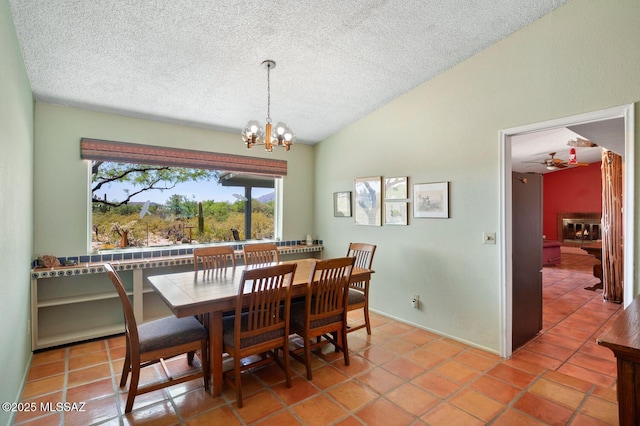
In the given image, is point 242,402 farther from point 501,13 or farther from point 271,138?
point 501,13

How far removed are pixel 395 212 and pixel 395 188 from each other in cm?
30

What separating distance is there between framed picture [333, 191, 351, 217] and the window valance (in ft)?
3.06

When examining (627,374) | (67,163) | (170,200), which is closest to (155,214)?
(170,200)

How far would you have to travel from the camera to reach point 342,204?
4684 millimetres

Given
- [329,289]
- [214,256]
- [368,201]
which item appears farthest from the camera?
[368,201]

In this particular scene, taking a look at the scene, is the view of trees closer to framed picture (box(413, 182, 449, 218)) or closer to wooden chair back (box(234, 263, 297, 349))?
wooden chair back (box(234, 263, 297, 349))

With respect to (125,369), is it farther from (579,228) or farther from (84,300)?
(579,228)

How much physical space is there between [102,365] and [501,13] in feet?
15.1

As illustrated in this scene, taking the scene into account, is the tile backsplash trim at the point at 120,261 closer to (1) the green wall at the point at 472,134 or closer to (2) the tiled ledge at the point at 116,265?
(2) the tiled ledge at the point at 116,265

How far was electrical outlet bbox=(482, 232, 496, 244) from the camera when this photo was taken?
2.99m

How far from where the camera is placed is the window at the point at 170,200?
3.67 meters

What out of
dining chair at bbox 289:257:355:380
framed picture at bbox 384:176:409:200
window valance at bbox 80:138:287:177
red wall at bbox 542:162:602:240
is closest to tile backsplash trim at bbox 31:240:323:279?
window valance at bbox 80:138:287:177

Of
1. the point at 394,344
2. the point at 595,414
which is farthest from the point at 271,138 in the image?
the point at 595,414

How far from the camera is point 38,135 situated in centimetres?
318
